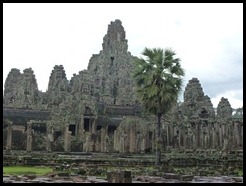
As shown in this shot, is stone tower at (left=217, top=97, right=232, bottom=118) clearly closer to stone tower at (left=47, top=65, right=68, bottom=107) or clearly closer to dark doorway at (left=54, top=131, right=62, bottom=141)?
dark doorway at (left=54, top=131, right=62, bottom=141)

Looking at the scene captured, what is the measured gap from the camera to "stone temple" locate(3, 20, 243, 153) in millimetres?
35031

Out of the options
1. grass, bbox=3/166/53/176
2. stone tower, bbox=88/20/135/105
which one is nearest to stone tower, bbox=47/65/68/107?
stone tower, bbox=88/20/135/105

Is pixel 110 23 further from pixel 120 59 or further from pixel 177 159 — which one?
pixel 177 159

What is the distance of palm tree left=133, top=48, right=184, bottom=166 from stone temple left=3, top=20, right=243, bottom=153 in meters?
7.51

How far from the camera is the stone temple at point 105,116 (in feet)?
115

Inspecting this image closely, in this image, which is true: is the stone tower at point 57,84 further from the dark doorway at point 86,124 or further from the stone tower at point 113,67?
the dark doorway at point 86,124

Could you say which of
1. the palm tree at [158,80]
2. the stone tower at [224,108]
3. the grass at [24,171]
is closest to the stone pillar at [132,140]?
the palm tree at [158,80]

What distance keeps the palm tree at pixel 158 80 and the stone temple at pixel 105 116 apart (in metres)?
7.51

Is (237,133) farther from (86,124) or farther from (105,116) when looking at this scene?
(86,124)

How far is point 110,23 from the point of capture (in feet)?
243

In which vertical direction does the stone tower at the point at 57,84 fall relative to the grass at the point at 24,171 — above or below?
above

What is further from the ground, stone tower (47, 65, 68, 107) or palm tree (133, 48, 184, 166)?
stone tower (47, 65, 68, 107)

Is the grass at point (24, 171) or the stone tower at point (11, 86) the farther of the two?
the stone tower at point (11, 86)

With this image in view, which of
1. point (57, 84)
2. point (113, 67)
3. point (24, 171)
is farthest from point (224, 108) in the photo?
point (24, 171)
